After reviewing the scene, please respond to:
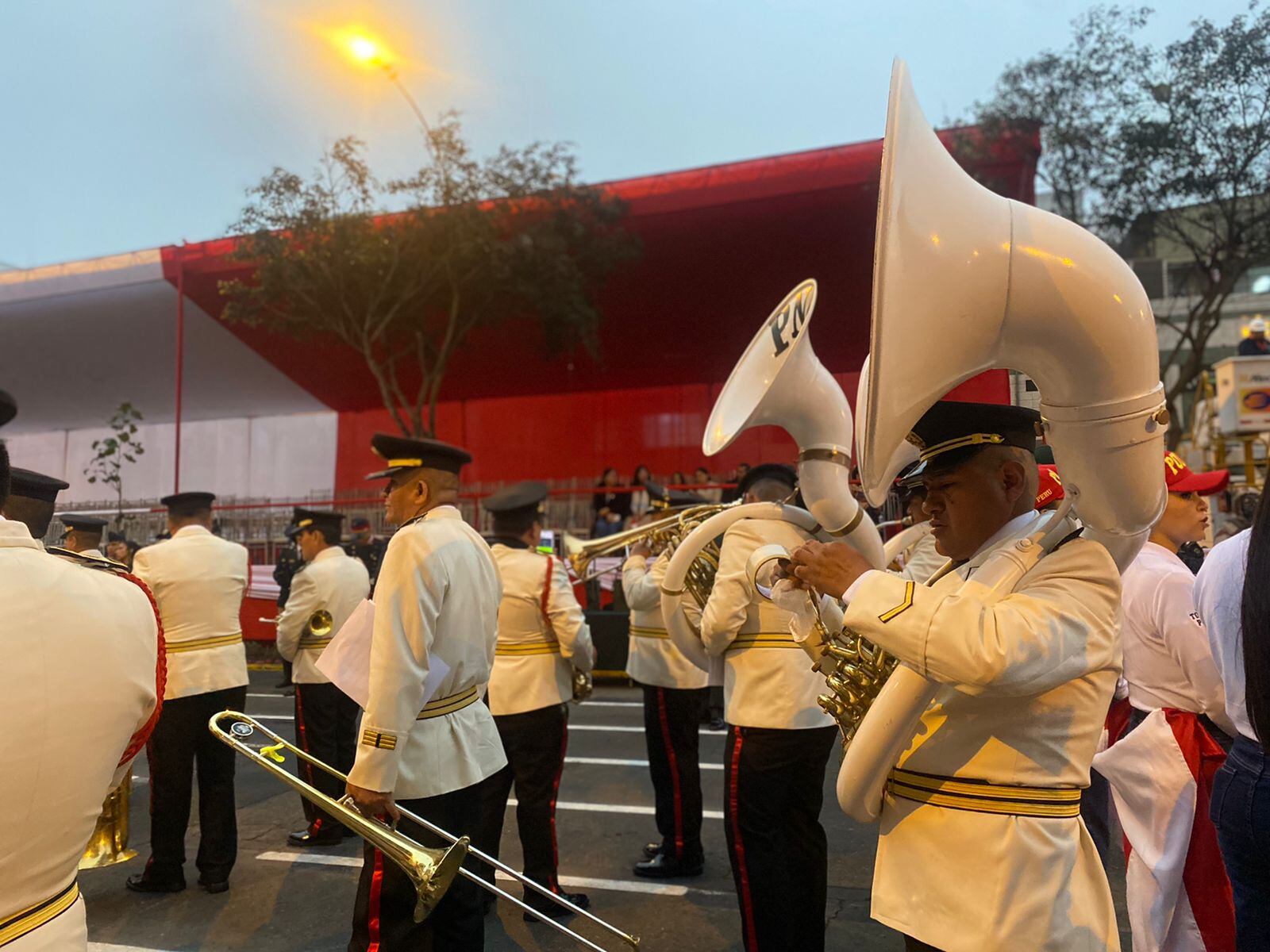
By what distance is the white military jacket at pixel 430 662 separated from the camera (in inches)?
106

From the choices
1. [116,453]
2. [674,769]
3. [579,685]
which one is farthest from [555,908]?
[116,453]

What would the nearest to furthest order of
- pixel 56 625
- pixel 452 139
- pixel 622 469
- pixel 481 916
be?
pixel 56 625 < pixel 481 916 < pixel 452 139 < pixel 622 469

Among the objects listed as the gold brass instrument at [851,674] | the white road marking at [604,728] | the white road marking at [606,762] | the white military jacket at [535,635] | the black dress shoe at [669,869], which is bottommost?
the white road marking at [604,728]

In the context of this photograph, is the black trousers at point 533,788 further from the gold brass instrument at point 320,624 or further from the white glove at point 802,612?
the white glove at point 802,612

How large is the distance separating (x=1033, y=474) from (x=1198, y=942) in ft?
6.50

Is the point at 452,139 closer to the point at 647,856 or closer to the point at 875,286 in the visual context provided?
the point at 647,856

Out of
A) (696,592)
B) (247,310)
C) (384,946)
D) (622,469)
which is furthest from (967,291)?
(622,469)

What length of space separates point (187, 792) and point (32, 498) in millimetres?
2239

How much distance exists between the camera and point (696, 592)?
446cm

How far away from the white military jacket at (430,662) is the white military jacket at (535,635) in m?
1.11

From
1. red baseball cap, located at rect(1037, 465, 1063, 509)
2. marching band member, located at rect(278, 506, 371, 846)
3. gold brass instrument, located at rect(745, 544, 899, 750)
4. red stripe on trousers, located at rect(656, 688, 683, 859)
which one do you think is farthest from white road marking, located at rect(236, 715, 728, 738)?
gold brass instrument, located at rect(745, 544, 899, 750)

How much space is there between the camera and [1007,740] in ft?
5.31

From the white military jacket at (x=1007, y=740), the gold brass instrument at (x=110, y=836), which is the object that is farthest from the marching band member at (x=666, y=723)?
the white military jacket at (x=1007, y=740)

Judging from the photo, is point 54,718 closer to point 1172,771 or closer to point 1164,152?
point 1172,771
